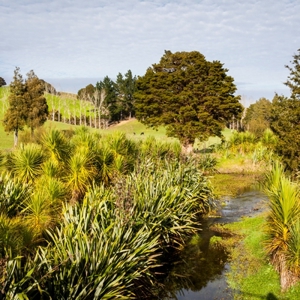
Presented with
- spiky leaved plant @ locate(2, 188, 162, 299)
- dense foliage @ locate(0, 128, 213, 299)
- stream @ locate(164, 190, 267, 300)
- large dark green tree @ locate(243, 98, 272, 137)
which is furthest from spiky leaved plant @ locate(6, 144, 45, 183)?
large dark green tree @ locate(243, 98, 272, 137)

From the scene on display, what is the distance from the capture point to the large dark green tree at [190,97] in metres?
29.7

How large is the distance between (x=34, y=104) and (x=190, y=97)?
56.6 ft

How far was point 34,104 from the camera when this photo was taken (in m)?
36.8

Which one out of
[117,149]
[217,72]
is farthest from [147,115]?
[117,149]

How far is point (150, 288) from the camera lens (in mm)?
8633

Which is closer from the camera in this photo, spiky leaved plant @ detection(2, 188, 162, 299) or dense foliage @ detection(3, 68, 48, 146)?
spiky leaved plant @ detection(2, 188, 162, 299)

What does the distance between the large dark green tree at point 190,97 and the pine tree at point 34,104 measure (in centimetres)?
1163

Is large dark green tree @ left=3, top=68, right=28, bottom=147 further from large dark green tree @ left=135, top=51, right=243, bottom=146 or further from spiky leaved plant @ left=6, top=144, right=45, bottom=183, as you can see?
spiky leaved plant @ left=6, top=144, right=45, bottom=183

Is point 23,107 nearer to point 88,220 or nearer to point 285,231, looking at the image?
point 88,220

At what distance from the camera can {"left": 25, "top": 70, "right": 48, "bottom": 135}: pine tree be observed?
35969 millimetres

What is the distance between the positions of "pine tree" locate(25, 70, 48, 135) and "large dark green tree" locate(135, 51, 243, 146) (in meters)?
11.6

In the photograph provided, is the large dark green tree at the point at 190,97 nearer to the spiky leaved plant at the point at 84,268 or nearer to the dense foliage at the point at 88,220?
the dense foliage at the point at 88,220

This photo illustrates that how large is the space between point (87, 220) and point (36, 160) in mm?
6676

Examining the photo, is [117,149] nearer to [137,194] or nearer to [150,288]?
[137,194]
